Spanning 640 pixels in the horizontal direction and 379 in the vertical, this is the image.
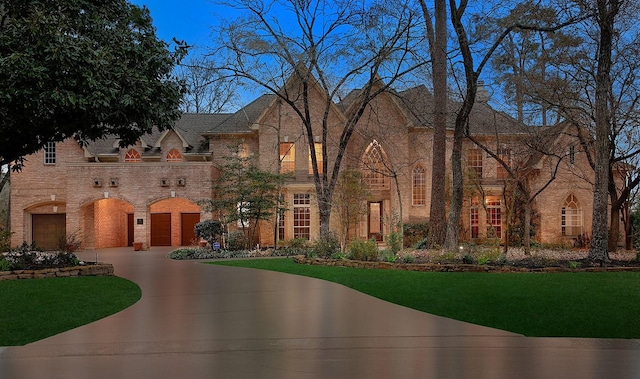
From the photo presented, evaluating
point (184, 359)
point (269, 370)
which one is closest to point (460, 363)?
point (269, 370)

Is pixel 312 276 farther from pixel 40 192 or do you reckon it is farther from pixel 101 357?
pixel 40 192

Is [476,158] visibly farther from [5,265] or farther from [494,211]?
[5,265]

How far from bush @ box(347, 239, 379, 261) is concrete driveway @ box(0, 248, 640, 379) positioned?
243 inches

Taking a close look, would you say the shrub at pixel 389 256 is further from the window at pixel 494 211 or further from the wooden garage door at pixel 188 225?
the wooden garage door at pixel 188 225

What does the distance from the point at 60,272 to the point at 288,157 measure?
15.6 m

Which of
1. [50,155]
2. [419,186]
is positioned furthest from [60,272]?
[419,186]

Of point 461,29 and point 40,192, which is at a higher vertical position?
point 461,29

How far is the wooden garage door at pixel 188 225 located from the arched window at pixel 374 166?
1021 cm

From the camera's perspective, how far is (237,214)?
22.0m

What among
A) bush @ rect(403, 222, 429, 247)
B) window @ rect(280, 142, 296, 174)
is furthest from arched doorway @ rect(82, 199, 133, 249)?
bush @ rect(403, 222, 429, 247)

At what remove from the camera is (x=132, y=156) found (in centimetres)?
2862

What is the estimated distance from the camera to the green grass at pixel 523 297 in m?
7.52

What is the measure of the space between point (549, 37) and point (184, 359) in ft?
55.0

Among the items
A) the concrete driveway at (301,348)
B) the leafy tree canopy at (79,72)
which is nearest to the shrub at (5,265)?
the leafy tree canopy at (79,72)
